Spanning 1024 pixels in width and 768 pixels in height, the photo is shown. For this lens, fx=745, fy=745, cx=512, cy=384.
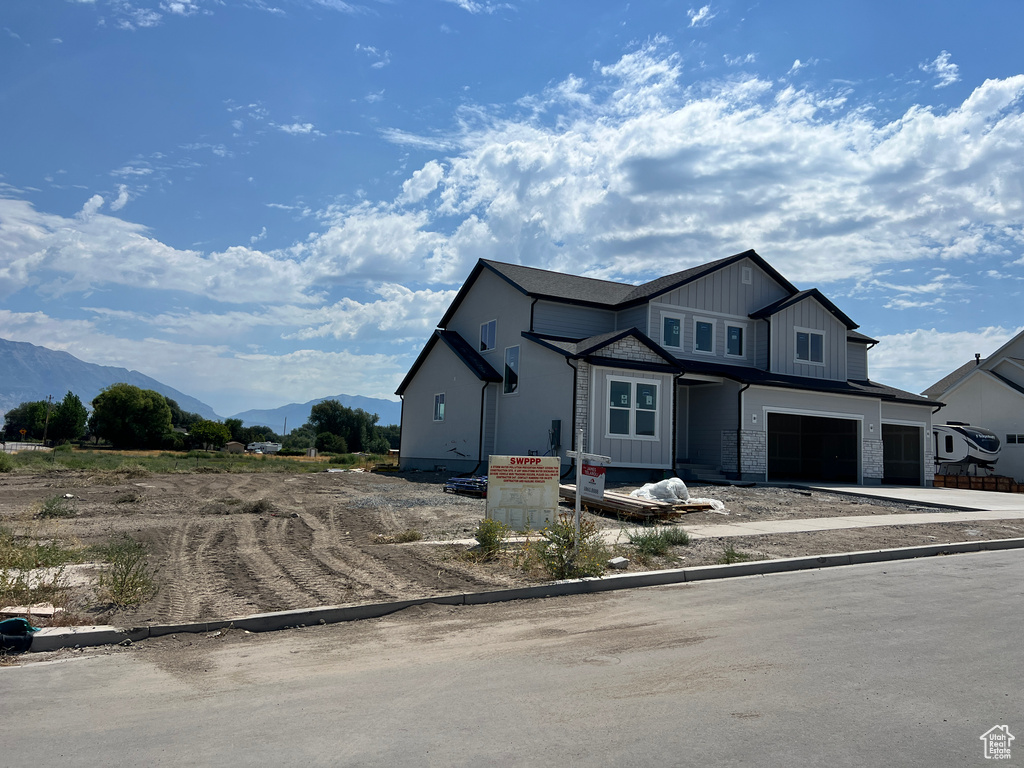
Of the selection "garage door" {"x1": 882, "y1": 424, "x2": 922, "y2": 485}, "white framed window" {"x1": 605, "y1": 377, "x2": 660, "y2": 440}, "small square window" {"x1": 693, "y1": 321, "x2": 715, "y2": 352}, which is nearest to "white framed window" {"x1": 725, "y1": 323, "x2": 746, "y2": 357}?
"small square window" {"x1": 693, "y1": 321, "x2": 715, "y2": 352}

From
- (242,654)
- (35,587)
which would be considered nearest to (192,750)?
(242,654)

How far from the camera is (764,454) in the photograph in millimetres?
26375

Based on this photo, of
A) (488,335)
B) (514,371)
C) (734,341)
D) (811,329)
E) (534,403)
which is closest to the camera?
(534,403)

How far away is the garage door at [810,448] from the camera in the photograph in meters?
30.7

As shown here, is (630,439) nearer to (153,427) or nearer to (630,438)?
(630,438)

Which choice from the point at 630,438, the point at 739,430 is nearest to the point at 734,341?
the point at 739,430

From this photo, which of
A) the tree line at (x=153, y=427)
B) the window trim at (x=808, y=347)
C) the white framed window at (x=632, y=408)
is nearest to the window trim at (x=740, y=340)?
the window trim at (x=808, y=347)

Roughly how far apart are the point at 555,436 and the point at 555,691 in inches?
721

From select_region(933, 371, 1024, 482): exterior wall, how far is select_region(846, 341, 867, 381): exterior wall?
29.2 ft

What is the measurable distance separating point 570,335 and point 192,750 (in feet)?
78.1

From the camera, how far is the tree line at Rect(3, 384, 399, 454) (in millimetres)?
81750

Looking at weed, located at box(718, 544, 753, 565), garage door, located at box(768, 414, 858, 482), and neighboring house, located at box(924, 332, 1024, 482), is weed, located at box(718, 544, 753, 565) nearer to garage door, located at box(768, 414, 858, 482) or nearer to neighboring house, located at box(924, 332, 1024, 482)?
garage door, located at box(768, 414, 858, 482)

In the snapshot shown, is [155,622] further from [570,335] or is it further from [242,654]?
[570,335]

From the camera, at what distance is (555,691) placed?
17.3 ft
